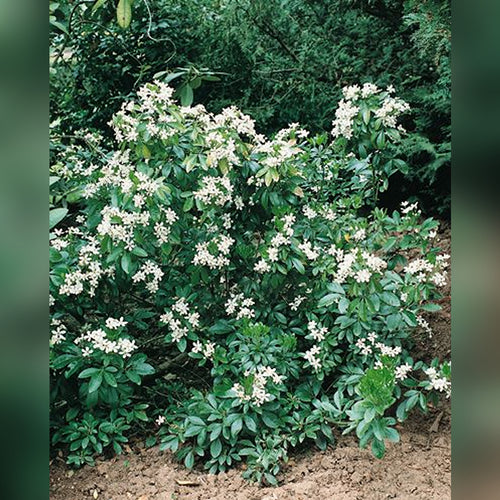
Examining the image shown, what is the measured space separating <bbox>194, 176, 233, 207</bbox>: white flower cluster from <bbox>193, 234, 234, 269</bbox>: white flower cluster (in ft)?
0.41

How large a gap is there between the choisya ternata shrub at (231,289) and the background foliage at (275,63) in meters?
0.88

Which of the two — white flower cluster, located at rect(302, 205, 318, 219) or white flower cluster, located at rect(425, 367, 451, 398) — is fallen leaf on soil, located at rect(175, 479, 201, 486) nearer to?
white flower cluster, located at rect(425, 367, 451, 398)

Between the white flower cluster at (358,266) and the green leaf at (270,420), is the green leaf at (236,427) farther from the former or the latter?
the white flower cluster at (358,266)

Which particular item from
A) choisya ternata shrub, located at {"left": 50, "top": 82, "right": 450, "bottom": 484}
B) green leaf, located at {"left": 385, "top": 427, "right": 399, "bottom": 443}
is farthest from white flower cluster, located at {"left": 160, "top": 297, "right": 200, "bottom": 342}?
green leaf, located at {"left": 385, "top": 427, "right": 399, "bottom": 443}

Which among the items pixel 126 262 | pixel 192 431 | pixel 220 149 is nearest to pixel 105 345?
pixel 126 262

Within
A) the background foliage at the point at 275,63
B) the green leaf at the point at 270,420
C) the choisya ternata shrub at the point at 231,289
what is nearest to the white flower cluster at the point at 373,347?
the choisya ternata shrub at the point at 231,289

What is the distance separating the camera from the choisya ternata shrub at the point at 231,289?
1.93 meters

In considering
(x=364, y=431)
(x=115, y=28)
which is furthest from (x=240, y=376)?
(x=115, y=28)

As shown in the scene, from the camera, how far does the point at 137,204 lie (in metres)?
1.93

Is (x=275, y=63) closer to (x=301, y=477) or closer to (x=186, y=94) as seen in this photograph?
(x=186, y=94)

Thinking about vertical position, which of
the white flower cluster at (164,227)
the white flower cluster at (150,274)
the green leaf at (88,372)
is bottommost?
the green leaf at (88,372)

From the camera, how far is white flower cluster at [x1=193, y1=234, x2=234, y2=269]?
2.06m
